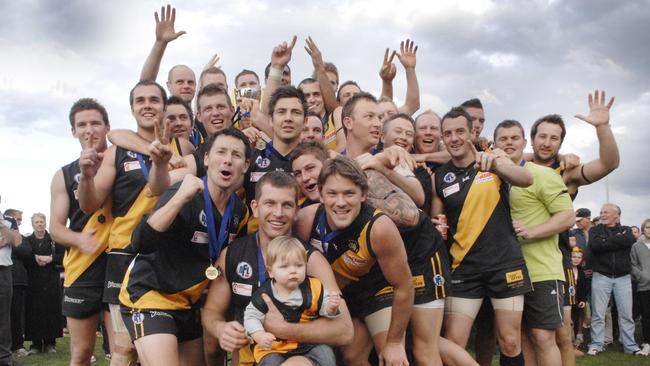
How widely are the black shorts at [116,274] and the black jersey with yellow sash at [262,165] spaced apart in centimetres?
117

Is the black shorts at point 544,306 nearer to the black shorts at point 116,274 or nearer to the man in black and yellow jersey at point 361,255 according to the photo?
the man in black and yellow jersey at point 361,255

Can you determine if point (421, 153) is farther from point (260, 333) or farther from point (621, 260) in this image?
point (621, 260)

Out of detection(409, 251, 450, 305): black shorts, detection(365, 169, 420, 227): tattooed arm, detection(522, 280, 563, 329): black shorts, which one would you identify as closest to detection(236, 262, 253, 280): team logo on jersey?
detection(365, 169, 420, 227): tattooed arm

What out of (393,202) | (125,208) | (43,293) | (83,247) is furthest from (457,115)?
(43,293)

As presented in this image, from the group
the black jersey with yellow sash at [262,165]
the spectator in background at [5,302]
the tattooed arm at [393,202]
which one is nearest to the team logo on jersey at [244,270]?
the black jersey with yellow sash at [262,165]

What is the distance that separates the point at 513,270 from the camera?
5613 millimetres

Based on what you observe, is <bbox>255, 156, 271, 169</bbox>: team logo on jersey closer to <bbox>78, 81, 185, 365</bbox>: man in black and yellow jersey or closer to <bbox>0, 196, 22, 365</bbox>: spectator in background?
<bbox>78, 81, 185, 365</bbox>: man in black and yellow jersey

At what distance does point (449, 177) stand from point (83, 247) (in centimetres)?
347

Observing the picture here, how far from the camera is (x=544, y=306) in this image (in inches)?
232

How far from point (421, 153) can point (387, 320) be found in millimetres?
2191

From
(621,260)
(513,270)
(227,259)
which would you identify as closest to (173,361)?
(227,259)

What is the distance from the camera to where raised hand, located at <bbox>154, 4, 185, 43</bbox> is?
23.7ft

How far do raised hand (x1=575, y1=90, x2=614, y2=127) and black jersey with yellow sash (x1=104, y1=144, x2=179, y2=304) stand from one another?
14.8ft

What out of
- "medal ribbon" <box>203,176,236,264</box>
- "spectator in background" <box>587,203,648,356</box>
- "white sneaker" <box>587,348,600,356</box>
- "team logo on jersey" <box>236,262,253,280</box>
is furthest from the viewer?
"spectator in background" <box>587,203,648,356</box>
